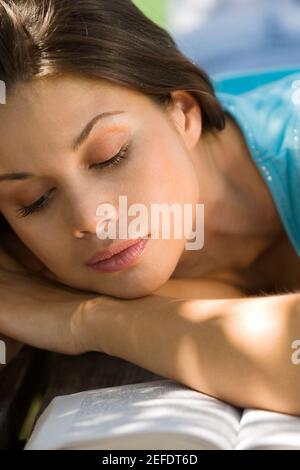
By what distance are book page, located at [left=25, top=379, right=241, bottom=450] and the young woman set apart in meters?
0.06

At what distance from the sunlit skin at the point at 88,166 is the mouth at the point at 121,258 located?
0.4 inches

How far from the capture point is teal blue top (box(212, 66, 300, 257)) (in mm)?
1864

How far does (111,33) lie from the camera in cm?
163

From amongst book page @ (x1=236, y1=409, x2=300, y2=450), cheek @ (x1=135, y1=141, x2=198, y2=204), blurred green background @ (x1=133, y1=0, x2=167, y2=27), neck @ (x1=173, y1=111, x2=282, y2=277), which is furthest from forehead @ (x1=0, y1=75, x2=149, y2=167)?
blurred green background @ (x1=133, y1=0, x2=167, y2=27)

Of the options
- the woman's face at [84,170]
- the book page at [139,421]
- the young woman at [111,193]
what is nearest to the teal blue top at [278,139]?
the young woman at [111,193]

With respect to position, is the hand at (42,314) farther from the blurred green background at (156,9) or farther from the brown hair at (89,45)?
the blurred green background at (156,9)

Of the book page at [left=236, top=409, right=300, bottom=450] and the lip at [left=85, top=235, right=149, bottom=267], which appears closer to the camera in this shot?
the book page at [left=236, top=409, right=300, bottom=450]

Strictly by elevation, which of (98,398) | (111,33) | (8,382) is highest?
(111,33)

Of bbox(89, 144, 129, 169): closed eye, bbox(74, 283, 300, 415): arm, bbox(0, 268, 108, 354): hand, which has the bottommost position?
bbox(0, 268, 108, 354): hand

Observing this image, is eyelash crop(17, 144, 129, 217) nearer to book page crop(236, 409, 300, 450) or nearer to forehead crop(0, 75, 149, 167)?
forehead crop(0, 75, 149, 167)
